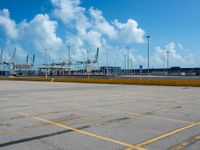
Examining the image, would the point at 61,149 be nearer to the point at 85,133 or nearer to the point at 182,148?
the point at 85,133

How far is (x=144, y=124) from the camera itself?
8023mm

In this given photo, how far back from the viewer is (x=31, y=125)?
7930 millimetres

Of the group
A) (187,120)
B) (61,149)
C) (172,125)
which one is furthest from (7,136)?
(187,120)

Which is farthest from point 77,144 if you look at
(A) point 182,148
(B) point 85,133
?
(A) point 182,148

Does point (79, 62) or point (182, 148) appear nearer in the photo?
point (182, 148)

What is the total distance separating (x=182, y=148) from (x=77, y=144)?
7.57 ft

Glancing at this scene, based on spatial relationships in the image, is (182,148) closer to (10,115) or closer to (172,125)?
(172,125)

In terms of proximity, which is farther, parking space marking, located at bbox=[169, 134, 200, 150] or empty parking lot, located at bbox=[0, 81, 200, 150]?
empty parking lot, located at bbox=[0, 81, 200, 150]

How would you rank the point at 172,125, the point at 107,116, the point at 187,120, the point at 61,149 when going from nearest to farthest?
the point at 61,149, the point at 172,125, the point at 187,120, the point at 107,116

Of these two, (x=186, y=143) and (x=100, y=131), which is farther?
(x=100, y=131)

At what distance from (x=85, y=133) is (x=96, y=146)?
4.15 feet

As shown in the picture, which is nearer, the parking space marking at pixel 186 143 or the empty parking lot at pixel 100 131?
the parking space marking at pixel 186 143

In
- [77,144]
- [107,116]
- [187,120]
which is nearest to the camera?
[77,144]

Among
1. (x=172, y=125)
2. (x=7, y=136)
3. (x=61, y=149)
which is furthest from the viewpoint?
(x=172, y=125)
